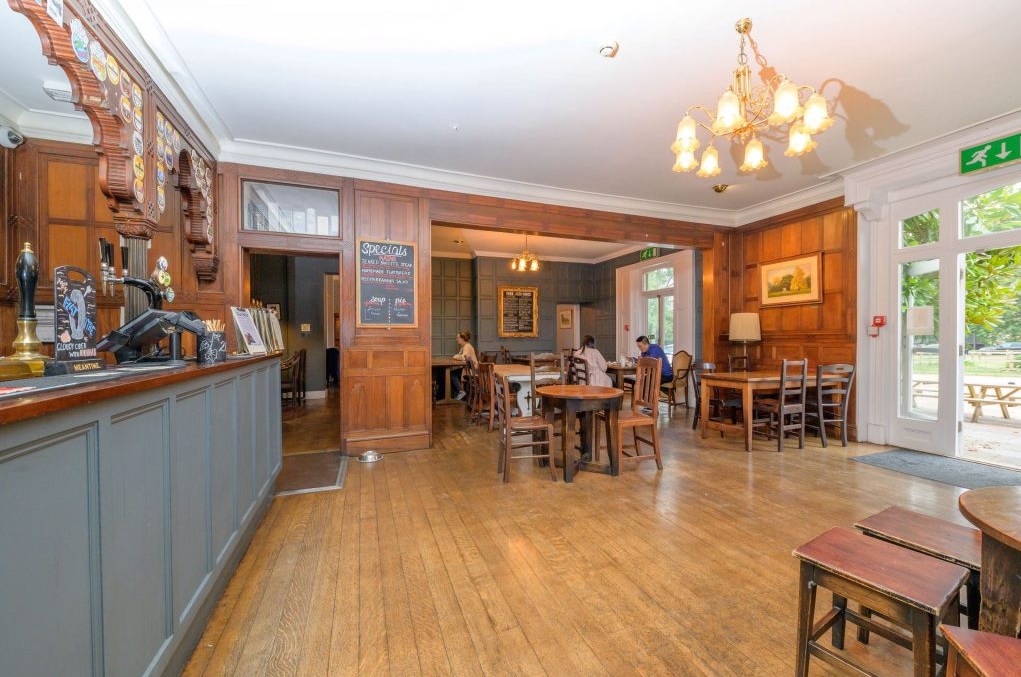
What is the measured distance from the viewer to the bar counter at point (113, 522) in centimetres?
80

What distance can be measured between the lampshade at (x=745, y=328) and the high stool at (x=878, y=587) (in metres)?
4.57

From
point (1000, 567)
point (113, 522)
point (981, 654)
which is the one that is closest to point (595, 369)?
point (1000, 567)

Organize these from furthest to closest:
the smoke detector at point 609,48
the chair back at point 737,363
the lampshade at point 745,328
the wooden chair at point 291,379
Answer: the wooden chair at point 291,379
the chair back at point 737,363
the lampshade at point 745,328
the smoke detector at point 609,48

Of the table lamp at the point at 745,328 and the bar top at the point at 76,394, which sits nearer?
the bar top at the point at 76,394

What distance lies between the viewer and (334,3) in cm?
228

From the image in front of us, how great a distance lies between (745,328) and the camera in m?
5.67

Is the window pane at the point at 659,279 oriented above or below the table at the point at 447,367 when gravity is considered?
above

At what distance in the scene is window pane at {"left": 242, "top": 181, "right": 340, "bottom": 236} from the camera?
4.05m

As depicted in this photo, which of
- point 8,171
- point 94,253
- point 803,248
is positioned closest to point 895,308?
point 803,248

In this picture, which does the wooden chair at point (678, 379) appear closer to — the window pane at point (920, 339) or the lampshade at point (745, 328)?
the lampshade at point (745, 328)

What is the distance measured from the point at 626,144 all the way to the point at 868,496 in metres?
3.48

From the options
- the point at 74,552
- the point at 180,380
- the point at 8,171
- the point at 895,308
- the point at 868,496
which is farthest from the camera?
the point at 895,308

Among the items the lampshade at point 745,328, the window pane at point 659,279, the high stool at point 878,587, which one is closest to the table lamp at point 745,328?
the lampshade at point 745,328

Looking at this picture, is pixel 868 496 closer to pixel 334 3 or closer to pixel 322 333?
pixel 334 3
